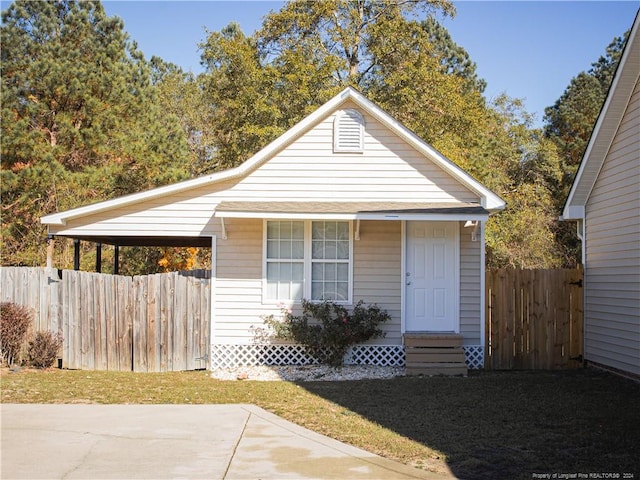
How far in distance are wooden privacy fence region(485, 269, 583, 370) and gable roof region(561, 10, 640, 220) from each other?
1615mm

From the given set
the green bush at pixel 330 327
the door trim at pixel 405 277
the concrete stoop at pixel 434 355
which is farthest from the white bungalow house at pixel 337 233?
the concrete stoop at pixel 434 355

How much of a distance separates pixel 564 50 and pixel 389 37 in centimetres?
625

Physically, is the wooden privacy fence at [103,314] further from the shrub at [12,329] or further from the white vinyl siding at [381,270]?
the white vinyl siding at [381,270]

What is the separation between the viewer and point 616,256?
12.9 meters

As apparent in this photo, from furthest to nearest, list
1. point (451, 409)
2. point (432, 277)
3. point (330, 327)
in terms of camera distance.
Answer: point (432, 277), point (330, 327), point (451, 409)

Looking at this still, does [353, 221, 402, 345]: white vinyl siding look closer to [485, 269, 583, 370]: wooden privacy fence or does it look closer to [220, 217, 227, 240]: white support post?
[485, 269, 583, 370]: wooden privacy fence

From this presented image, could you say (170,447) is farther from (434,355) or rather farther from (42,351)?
(434,355)

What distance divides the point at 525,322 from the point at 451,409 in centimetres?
508

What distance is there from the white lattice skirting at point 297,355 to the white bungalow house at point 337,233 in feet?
0.06

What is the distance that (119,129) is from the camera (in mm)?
25047

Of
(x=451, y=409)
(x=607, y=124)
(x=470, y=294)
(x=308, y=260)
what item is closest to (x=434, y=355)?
(x=470, y=294)

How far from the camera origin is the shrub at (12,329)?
12414 mm

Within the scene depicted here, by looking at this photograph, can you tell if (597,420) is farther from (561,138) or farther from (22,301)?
(561,138)

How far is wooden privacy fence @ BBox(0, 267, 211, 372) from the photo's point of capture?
→ 42.6ft
